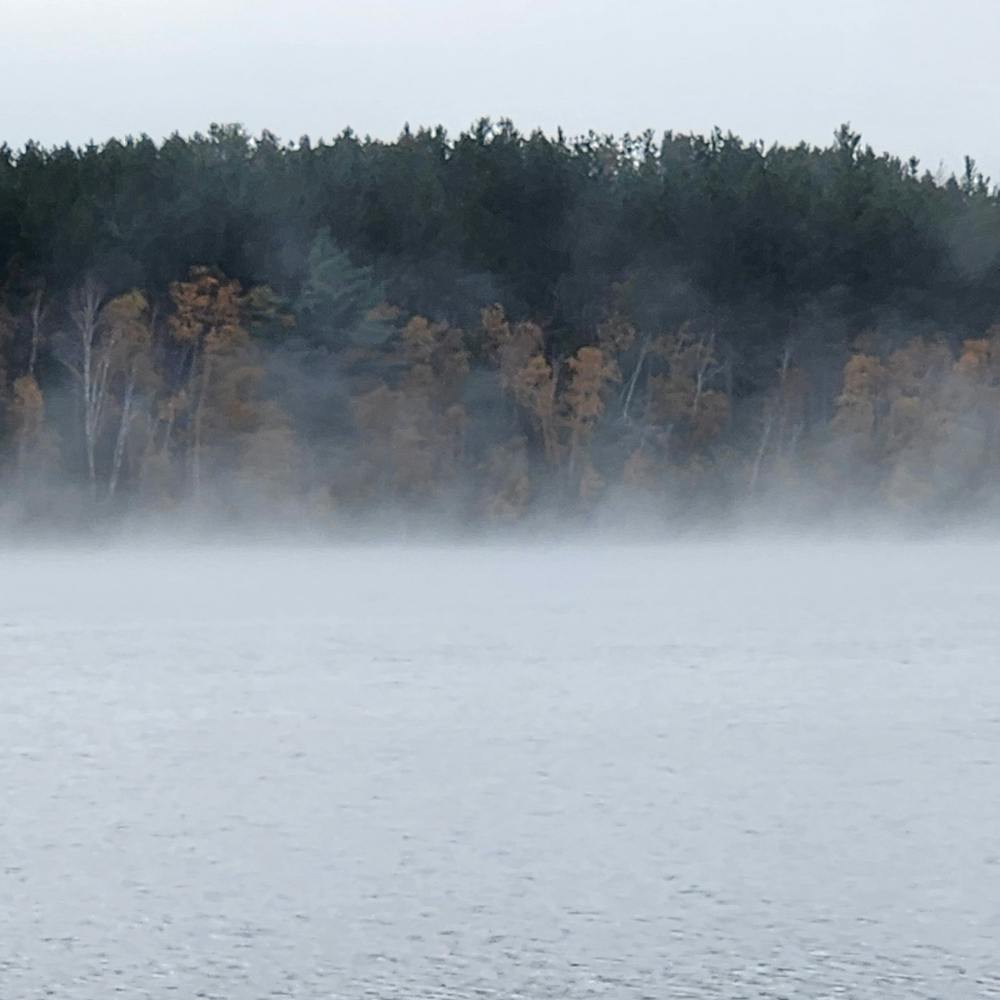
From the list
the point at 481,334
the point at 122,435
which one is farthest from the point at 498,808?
the point at 481,334

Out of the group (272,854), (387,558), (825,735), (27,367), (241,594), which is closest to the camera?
(272,854)

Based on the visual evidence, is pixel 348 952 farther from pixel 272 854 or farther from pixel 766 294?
pixel 766 294

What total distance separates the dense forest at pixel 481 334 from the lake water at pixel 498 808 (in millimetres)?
23461

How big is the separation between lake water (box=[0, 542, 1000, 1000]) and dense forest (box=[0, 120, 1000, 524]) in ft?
77.0

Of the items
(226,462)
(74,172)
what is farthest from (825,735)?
(74,172)

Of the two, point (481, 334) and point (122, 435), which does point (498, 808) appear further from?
point (481, 334)

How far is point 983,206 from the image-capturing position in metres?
57.2

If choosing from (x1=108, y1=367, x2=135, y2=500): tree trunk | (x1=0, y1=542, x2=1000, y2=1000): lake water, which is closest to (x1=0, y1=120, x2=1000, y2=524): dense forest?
(x1=108, y1=367, x2=135, y2=500): tree trunk

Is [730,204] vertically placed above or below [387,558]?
above

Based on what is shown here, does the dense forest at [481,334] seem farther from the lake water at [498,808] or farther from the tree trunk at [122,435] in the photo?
the lake water at [498,808]

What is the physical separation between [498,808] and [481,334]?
138 ft

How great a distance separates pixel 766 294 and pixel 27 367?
17.6m

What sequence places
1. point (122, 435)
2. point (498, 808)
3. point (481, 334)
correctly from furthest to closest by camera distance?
point (481, 334), point (122, 435), point (498, 808)

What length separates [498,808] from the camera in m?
11.8
